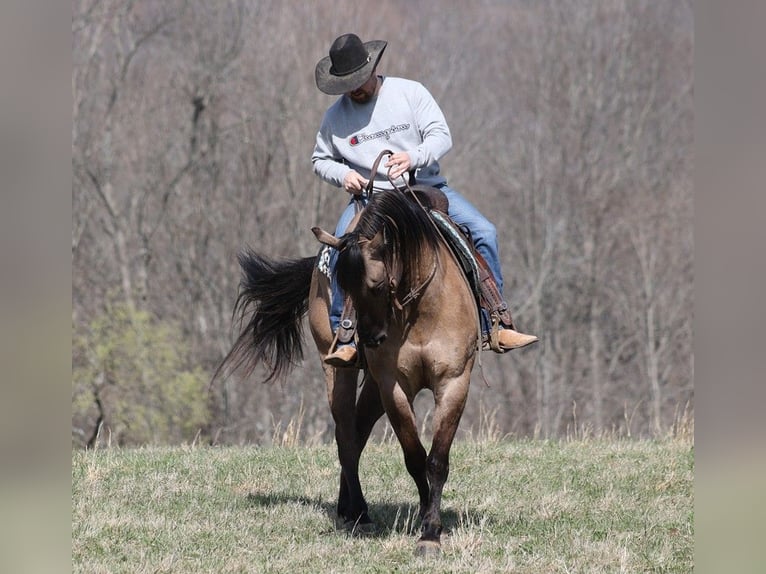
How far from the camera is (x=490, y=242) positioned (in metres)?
7.12

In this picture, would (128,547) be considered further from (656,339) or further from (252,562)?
(656,339)

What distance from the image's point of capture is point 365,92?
23.3 ft

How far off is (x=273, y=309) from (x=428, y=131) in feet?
6.84

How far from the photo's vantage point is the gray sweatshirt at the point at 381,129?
7070mm

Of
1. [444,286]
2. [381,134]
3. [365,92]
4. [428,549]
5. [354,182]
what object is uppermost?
[365,92]

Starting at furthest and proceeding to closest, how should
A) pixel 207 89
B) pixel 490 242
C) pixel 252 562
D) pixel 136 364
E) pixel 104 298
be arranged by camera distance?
pixel 207 89, pixel 104 298, pixel 136 364, pixel 490 242, pixel 252 562

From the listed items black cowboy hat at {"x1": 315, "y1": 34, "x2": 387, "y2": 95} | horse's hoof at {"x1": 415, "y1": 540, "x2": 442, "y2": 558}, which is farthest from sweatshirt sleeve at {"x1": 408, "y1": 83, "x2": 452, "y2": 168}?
horse's hoof at {"x1": 415, "y1": 540, "x2": 442, "y2": 558}

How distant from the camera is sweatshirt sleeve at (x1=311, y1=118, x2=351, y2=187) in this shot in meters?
7.04

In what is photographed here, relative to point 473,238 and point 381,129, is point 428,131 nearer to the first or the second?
point 381,129

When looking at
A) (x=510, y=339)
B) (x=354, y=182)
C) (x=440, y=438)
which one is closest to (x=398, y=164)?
(x=354, y=182)

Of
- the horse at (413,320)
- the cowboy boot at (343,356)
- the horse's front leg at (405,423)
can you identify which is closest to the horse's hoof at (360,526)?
the horse at (413,320)

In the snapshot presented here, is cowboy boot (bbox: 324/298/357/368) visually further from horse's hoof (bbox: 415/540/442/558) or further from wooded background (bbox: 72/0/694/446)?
wooded background (bbox: 72/0/694/446)
